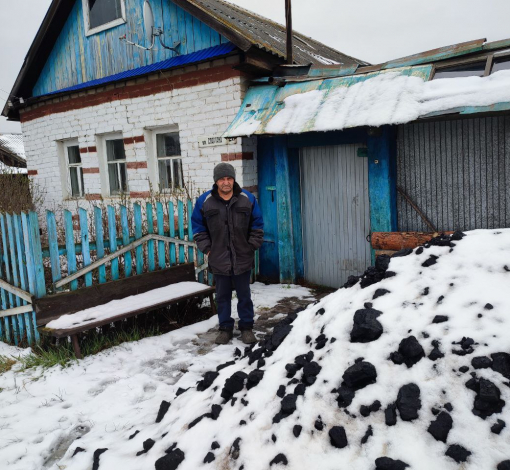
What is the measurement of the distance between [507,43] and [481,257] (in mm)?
3317

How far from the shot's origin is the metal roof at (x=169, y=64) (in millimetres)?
6641

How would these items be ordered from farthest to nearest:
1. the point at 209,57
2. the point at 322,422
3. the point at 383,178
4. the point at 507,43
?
the point at 209,57 → the point at 383,178 → the point at 507,43 → the point at 322,422

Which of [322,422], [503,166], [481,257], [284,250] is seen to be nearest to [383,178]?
[503,166]

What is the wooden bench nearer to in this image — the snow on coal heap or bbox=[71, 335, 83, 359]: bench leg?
bbox=[71, 335, 83, 359]: bench leg

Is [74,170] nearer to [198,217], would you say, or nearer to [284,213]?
[284,213]

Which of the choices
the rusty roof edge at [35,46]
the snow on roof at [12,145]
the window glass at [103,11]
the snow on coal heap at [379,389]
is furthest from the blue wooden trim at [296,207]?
the snow on roof at [12,145]

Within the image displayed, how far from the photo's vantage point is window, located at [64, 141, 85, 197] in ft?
32.9

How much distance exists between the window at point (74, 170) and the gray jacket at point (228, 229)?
6.65 metres

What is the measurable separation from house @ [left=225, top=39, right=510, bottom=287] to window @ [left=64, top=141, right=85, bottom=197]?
206 inches

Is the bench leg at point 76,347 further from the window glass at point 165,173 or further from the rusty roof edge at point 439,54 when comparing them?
the rusty roof edge at point 439,54

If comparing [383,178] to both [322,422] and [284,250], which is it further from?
[322,422]

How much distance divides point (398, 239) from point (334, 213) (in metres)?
1.28

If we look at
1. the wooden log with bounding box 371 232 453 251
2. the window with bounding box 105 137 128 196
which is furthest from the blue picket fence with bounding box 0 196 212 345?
the window with bounding box 105 137 128 196

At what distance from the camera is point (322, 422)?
2.22m
